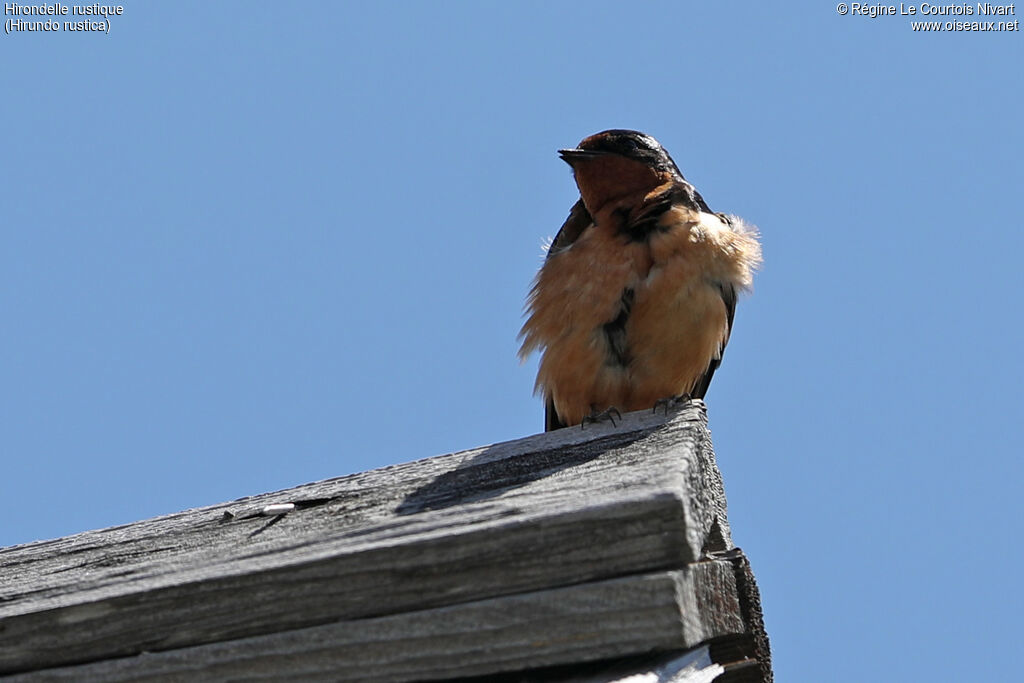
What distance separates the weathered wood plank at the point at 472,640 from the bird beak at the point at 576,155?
14.7ft

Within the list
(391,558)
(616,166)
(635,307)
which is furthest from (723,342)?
(391,558)

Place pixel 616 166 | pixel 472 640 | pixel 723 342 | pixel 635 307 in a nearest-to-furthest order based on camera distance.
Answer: pixel 472 640
pixel 635 307
pixel 723 342
pixel 616 166

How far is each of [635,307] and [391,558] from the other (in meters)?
3.21

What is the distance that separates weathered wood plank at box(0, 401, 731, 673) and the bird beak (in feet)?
12.8

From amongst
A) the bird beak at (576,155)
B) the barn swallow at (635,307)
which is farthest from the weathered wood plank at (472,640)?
the bird beak at (576,155)

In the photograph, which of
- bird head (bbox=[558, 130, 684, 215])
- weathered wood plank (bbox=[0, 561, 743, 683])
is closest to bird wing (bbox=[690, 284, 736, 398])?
bird head (bbox=[558, 130, 684, 215])

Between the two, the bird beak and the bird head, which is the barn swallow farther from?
the bird beak

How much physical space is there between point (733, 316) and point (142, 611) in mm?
4136

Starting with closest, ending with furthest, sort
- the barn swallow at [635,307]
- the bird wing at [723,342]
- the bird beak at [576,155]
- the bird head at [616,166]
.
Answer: the barn swallow at [635,307]
the bird wing at [723,342]
the bird head at [616,166]
the bird beak at [576,155]

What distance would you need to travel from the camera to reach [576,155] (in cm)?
623

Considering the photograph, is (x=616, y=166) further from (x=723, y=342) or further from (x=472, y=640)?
(x=472, y=640)

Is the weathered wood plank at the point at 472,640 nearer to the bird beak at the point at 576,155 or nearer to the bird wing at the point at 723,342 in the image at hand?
the bird wing at the point at 723,342

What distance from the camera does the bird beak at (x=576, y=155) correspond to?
20.3 feet

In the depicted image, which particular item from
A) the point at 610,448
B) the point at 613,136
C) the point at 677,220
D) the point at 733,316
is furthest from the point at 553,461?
the point at 613,136
